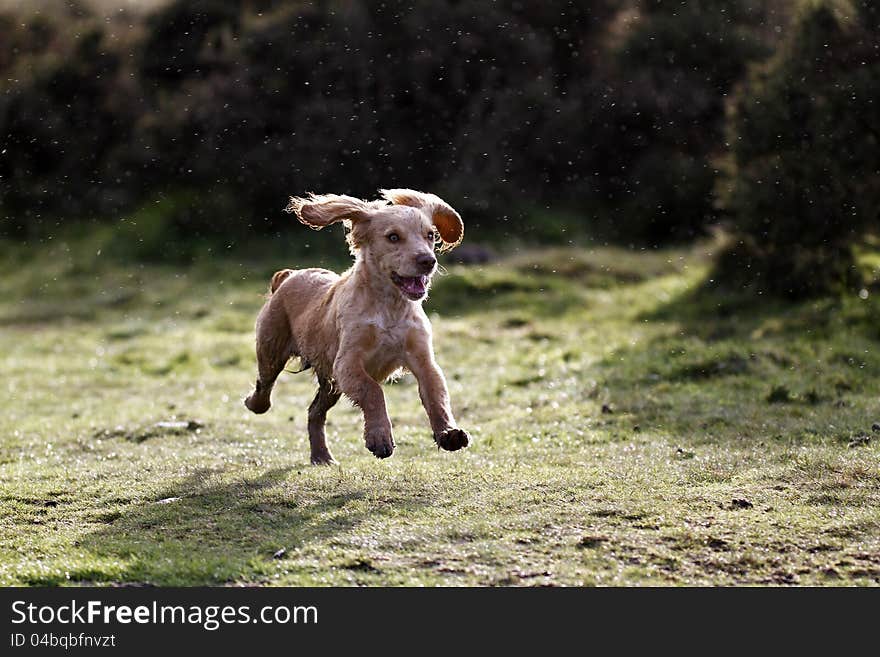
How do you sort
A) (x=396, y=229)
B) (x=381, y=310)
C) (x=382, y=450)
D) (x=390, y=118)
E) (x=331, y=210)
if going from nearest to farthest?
(x=382, y=450) → (x=396, y=229) → (x=381, y=310) → (x=331, y=210) → (x=390, y=118)

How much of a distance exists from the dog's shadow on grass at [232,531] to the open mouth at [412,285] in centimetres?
145

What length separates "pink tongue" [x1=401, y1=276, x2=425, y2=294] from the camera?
8516mm

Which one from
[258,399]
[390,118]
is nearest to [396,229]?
[258,399]

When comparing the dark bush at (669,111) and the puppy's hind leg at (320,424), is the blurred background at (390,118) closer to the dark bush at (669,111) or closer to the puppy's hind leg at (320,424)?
the dark bush at (669,111)

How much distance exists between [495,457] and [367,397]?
6.93 feet

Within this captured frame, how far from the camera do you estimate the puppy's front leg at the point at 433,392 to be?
776cm

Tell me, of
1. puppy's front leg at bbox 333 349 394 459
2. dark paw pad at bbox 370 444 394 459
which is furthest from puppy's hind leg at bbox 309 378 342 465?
dark paw pad at bbox 370 444 394 459

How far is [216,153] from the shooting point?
2948 cm

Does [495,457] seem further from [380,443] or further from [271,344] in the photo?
[380,443]

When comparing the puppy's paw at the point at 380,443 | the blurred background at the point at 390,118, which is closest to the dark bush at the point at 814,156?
the blurred background at the point at 390,118

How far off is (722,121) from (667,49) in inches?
90.2

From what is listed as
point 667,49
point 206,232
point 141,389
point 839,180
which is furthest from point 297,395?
Result: point 667,49

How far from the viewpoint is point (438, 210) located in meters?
9.36

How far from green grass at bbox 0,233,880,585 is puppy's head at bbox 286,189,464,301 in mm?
1597
